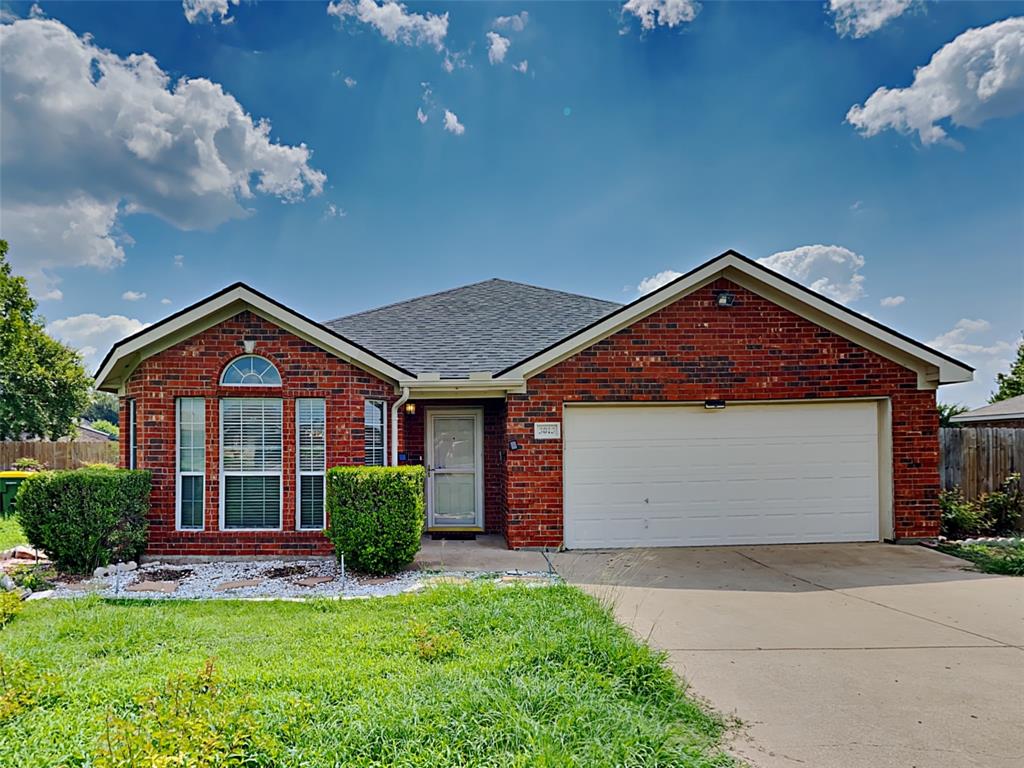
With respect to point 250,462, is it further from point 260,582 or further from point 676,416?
point 676,416

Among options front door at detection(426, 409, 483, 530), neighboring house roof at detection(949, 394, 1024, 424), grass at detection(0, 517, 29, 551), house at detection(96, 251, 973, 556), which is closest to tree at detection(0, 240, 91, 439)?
grass at detection(0, 517, 29, 551)

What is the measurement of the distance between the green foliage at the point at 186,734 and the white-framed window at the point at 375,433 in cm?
560

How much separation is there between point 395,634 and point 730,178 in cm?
1003

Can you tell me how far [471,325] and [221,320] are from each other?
4880mm

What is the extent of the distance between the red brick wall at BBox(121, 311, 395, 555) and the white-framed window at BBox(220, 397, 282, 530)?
0.10 meters

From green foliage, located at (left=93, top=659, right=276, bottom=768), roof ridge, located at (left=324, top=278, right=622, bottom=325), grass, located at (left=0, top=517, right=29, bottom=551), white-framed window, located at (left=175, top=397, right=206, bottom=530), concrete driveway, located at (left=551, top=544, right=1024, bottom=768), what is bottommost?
grass, located at (left=0, top=517, right=29, bottom=551)

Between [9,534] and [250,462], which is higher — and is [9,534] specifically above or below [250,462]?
below

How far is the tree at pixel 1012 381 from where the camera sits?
1163 inches

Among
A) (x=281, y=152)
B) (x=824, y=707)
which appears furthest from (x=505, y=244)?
(x=824, y=707)

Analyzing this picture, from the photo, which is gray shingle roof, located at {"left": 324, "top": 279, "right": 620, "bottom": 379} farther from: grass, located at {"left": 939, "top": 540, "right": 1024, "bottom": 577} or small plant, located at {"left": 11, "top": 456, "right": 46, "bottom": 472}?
small plant, located at {"left": 11, "top": 456, "right": 46, "bottom": 472}


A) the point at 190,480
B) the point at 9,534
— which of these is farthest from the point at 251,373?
the point at 9,534

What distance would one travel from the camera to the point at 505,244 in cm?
1523

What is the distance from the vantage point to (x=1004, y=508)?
33.2ft

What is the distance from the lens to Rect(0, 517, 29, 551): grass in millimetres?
10133
